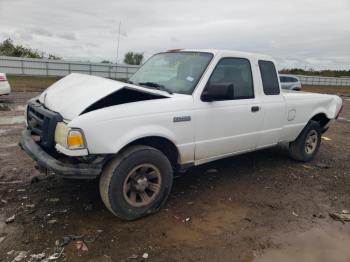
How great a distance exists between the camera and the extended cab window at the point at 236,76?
4.70 m

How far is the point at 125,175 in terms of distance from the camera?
3.77 m

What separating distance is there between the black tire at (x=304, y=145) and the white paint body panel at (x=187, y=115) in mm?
432

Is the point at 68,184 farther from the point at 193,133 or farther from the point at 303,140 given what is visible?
the point at 303,140

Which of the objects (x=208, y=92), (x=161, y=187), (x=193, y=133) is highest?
(x=208, y=92)

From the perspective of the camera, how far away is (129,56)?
5094cm

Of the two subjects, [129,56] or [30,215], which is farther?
[129,56]

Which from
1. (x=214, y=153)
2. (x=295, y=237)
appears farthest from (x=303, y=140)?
(x=295, y=237)

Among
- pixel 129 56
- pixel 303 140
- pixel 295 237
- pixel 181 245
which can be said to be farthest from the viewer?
pixel 129 56

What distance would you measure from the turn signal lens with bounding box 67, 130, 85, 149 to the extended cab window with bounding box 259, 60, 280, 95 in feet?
9.87

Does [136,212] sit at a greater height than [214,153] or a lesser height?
lesser

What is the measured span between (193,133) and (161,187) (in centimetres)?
75

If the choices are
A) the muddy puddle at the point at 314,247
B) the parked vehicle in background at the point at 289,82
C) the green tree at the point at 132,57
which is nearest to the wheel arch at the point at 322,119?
the muddy puddle at the point at 314,247

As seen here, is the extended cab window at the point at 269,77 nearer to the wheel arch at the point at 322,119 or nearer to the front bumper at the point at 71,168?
the wheel arch at the point at 322,119

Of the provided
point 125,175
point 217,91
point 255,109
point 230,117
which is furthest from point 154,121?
point 255,109
